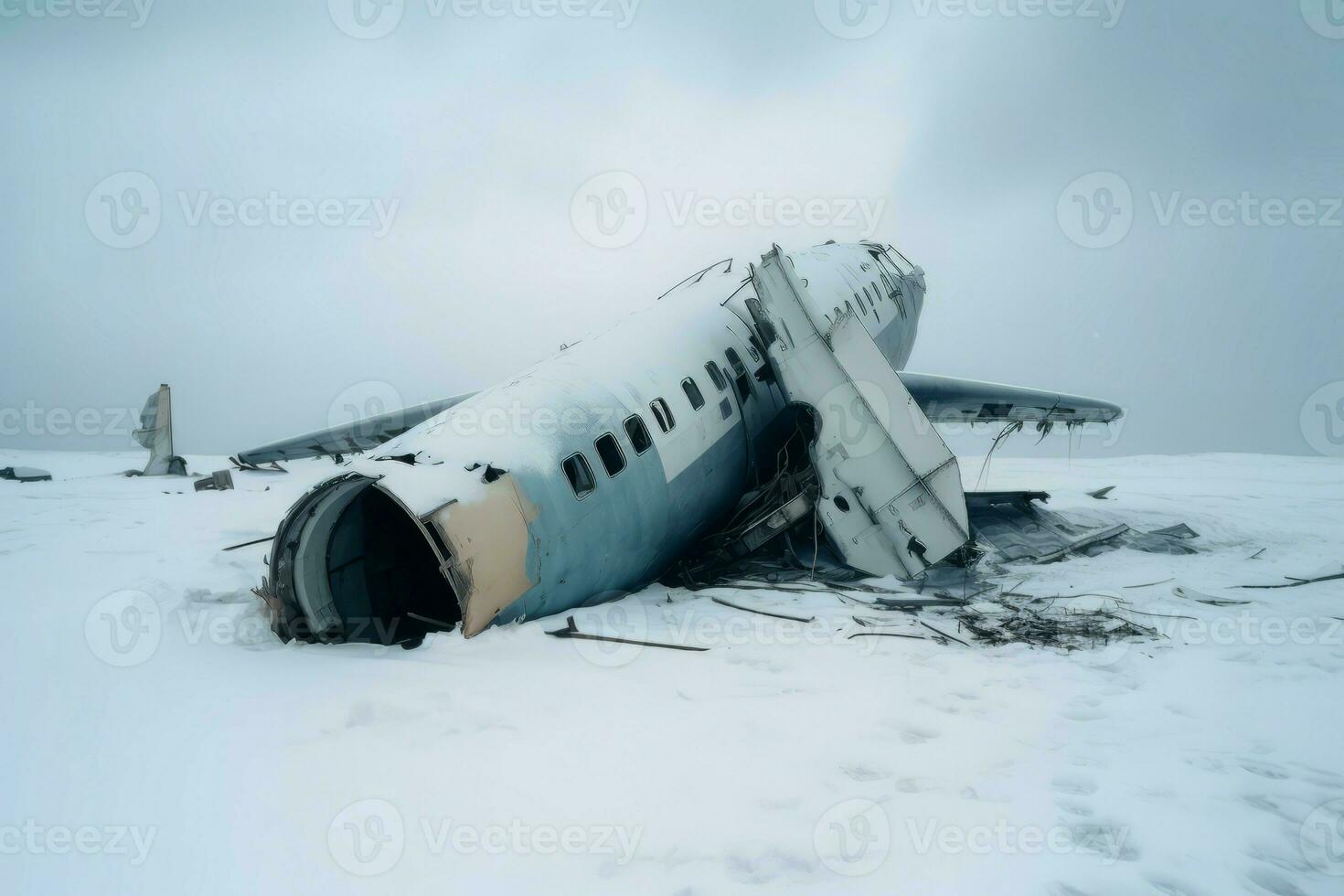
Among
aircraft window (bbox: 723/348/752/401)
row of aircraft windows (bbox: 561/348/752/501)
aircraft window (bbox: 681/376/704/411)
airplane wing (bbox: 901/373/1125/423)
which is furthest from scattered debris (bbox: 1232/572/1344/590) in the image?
aircraft window (bbox: 681/376/704/411)

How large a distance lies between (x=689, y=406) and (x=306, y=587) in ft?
17.6

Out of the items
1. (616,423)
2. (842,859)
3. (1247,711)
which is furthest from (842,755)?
(616,423)

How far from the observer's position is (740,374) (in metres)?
11.8

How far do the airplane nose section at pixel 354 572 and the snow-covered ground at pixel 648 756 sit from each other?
488 mm

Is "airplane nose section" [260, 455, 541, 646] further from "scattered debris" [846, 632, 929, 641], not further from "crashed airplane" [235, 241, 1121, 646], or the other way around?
"scattered debris" [846, 632, 929, 641]

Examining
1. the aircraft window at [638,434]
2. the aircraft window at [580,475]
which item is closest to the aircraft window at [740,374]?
the aircraft window at [638,434]

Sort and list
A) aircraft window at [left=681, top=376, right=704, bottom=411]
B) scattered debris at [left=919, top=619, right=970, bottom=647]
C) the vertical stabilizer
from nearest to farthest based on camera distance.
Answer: scattered debris at [left=919, top=619, right=970, bottom=647] < aircraft window at [left=681, top=376, right=704, bottom=411] < the vertical stabilizer

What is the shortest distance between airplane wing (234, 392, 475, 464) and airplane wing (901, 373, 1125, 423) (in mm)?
10478

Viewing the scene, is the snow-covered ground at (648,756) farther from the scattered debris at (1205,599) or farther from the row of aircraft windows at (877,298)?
the row of aircraft windows at (877,298)

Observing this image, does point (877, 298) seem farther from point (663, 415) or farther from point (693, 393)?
point (663, 415)

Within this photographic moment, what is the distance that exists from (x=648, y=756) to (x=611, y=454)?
4.32m

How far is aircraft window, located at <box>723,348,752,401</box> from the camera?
38.4 ft

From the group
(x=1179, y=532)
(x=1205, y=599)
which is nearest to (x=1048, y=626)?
(x=1205, y=599)

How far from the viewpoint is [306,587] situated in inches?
291
